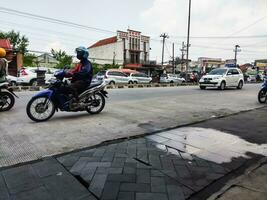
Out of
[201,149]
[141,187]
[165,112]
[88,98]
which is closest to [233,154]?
[201,149]

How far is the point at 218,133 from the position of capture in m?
5.11

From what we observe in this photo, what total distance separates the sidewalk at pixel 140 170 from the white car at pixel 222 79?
518 inches

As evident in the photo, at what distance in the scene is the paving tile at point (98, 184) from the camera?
271cm

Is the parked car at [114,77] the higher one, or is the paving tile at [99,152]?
the parked car at [114,77]

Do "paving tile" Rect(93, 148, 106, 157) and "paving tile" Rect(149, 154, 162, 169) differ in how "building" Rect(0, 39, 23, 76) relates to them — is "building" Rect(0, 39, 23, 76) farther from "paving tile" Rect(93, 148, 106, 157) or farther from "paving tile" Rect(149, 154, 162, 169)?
"paving tile" Rect(149, 154, 162, 169)

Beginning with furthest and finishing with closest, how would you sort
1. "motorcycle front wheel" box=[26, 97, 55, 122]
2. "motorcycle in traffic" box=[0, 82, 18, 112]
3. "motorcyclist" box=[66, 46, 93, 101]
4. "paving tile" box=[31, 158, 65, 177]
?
"motorcycle in traffic" box=[0, 82, 18, 112], "motorcyclist" box=[66, 46, 93, 101], "motorcycle front wheel" box=[26, 97, 55, 122], "paving tile" box=[31, 158, 65, 177]

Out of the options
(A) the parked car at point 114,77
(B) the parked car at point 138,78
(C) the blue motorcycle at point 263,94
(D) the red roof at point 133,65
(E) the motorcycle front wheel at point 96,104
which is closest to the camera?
(E) the motorcycle front wheel at point 96,104

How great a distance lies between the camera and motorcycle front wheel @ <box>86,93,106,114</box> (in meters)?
6.89

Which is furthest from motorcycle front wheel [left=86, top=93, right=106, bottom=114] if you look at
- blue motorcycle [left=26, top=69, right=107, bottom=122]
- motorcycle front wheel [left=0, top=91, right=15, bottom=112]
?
motorcycle front wheel [left=0, top=91, right=15, bottom=112]

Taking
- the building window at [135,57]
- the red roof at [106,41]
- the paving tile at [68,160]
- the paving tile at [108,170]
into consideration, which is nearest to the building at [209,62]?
the building window at [135,57]

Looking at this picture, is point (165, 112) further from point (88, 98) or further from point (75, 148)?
point (75, 148)

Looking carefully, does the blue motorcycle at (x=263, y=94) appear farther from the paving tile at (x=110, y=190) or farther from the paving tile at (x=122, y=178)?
the paving tile at (x=110, y=190)

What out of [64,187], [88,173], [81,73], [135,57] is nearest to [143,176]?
[88,173]

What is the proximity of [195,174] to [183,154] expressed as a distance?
68 cm
